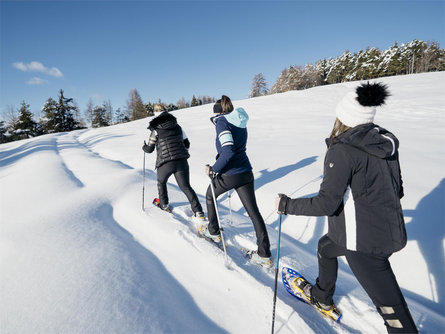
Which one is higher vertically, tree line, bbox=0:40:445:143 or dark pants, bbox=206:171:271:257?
tree line, bbox=0:40:445:143

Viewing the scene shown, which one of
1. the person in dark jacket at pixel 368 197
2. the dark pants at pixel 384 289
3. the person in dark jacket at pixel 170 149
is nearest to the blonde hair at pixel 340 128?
the person in dark jacket at pixel 368 197

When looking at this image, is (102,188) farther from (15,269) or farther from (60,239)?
(15,269)

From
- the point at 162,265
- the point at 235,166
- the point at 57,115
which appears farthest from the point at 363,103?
the point at 57,115

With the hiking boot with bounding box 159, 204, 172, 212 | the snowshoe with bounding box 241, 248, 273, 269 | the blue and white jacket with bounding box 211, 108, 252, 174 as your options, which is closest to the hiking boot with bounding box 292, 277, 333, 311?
the snowshoe with bounding box 241, 248, 273, 269

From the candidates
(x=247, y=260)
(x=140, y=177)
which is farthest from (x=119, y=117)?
(x=247, y=260)

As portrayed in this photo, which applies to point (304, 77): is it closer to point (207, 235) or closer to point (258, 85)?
point (258, 85)

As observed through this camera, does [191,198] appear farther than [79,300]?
Yes

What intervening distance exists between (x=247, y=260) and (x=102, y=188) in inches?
143

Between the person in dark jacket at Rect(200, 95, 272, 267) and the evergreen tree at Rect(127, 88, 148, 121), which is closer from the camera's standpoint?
the person in dark jacket at Rect(200, 95, 272, 267)

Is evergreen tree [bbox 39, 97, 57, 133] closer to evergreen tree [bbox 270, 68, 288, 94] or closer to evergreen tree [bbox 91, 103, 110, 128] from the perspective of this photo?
evergreen tree [bbox 91, 103, 110, 128]

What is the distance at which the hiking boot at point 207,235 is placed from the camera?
115 inches

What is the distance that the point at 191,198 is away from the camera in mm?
3449

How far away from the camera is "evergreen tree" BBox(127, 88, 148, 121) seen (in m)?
48.5

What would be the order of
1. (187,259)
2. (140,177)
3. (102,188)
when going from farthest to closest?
1. (140,177)
2. (102,188)
3. (187,259)
